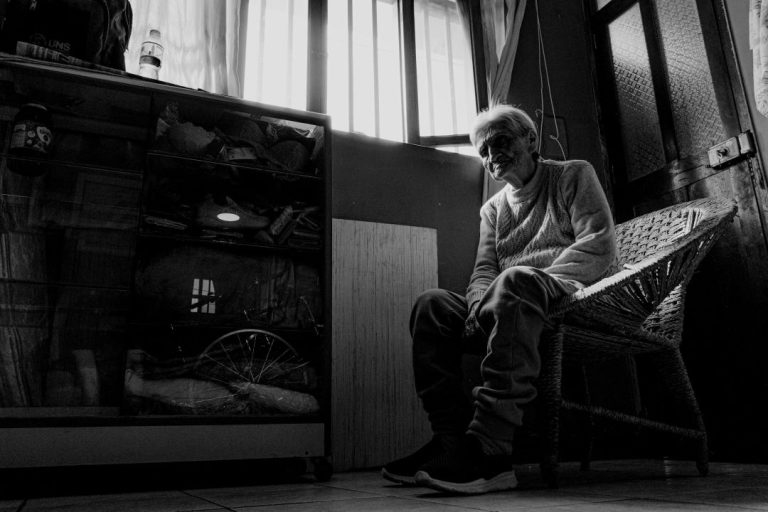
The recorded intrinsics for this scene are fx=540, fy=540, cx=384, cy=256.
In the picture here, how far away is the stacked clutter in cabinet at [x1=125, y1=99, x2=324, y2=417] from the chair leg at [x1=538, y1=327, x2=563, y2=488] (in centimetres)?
74

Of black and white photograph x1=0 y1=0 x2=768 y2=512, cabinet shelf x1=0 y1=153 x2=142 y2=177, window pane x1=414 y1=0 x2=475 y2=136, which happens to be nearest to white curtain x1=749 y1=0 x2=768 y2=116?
black and white photograph x1=0 y1=0 x2=768 y2=512

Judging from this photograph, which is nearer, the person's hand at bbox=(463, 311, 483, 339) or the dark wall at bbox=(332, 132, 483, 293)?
the person's hand at bbox=(463, 311, 483, 339)

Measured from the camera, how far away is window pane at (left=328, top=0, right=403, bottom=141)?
8.87ft

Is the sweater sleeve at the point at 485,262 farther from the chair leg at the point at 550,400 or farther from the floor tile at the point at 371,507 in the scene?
the floor tile at the point at 371,507

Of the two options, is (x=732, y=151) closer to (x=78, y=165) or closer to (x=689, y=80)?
(x=689, y=80)

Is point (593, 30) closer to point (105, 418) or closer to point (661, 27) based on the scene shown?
point (661, 27)

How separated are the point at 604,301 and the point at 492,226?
623mm

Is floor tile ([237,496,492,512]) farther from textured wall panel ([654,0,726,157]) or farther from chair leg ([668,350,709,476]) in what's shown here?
textured wall panel ([654,0,726,157])

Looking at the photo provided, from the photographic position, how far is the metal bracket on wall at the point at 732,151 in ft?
6.51

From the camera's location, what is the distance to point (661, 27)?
2506 mm

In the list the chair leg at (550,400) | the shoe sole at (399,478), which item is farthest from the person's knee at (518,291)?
the shoe sole at (399,478)

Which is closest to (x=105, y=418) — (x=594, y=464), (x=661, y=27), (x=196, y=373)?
(x=196, y=373)

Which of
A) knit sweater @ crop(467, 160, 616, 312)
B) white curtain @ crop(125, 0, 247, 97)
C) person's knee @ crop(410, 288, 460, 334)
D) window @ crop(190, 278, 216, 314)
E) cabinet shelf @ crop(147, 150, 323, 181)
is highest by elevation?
white curtain @ crop(125, 0, 247, 97)

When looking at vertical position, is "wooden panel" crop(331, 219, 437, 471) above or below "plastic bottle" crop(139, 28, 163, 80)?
below
